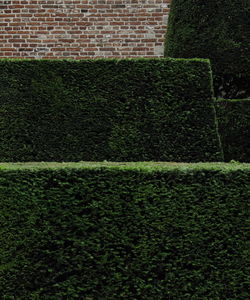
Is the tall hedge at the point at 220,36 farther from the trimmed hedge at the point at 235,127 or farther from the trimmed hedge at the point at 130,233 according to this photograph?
the trimmed hedge at the point at 130,233

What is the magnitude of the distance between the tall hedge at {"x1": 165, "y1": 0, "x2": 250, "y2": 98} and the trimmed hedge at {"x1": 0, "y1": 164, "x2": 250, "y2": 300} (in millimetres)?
2130

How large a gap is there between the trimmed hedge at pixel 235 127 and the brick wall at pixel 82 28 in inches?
119

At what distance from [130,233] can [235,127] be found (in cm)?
204

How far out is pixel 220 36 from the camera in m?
3.99

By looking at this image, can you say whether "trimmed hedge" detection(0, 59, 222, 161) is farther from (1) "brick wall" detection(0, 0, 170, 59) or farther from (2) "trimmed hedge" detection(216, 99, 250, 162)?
(1) "brick wall" detection(0, 0, 170, 59)

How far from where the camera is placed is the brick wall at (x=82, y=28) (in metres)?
6.56

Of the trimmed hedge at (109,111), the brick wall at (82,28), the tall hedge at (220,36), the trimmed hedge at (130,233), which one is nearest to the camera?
the trimmed hedge at (130,233)

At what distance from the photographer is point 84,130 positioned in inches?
135

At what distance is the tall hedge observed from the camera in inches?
157

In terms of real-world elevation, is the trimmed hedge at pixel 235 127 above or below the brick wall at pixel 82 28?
below

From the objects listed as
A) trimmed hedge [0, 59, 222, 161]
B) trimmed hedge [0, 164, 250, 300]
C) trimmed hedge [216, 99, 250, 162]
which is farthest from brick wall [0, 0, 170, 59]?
trimmed hedge [0, 164, 250, 300]

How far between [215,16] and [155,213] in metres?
2.61

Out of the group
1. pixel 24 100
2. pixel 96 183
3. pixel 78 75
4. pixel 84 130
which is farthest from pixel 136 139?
pixel 96 183

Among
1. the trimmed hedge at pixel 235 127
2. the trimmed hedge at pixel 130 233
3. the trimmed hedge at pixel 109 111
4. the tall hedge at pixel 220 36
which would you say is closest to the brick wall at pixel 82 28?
the tall hedge at pixel 220 36
